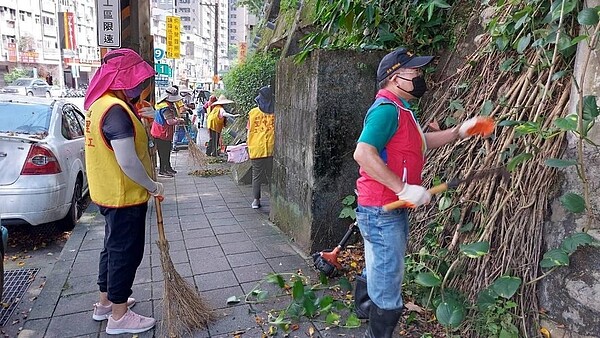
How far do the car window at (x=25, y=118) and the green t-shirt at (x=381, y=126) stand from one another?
424 cm

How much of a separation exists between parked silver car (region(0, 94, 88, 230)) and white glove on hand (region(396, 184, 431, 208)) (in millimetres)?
4029

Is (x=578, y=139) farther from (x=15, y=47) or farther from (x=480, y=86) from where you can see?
(x=15, y=47)

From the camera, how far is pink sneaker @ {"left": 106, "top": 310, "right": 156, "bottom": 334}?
117 inches

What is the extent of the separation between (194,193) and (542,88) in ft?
18.2

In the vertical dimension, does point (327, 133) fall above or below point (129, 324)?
above

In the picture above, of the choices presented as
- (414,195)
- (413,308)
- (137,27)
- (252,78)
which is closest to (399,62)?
(414,195)

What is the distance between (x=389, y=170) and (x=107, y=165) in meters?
1.81

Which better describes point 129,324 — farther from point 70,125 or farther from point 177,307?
point 70,125

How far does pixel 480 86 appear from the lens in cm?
338

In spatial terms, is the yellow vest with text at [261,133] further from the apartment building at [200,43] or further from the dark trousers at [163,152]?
the apartment building at [200,43]

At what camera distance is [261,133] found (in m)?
6.03

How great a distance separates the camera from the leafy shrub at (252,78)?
10.3 m

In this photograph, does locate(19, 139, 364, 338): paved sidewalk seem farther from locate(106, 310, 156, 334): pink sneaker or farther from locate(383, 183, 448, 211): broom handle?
locate(383, 183, 448, 211): broom handle

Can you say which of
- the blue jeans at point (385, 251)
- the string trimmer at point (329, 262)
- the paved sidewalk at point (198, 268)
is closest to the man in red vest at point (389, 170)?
the blue jeans at point (385, 251)
